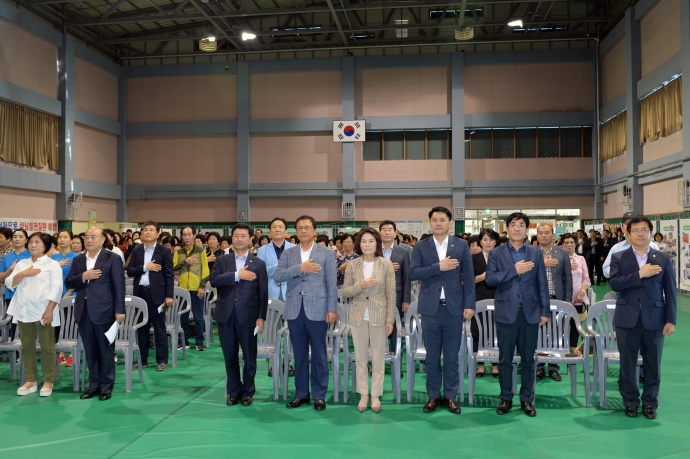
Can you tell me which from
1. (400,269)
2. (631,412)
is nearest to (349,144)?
(400,269)

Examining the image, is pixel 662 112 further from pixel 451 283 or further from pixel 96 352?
pixel 96 352

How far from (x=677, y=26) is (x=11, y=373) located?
51.1ft

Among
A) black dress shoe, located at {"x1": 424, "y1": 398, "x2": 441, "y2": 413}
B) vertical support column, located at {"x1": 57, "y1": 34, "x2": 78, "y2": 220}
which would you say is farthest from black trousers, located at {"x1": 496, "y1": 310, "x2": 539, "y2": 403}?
vertical support column, located at {"x1": 57, "y1": 34, "x2": 78, "y2": 220}

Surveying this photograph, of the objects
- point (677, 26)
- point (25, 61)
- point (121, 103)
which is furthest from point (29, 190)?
point (677, 26)

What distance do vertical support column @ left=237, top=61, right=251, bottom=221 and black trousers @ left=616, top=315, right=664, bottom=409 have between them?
16.9 m

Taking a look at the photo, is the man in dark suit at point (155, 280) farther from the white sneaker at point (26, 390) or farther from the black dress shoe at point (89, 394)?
the white sneaker at point (26, 390)

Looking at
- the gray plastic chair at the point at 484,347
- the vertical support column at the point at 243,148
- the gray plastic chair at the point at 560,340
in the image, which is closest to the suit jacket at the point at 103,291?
the gray plastic chair at the point at 484,347

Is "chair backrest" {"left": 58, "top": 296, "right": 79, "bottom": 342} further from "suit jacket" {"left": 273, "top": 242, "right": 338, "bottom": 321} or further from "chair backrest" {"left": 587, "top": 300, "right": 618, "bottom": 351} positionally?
"chair backrest" {"left": 587, "top": 300, "right": 618, "bottom": 351}

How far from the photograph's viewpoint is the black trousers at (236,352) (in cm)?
491

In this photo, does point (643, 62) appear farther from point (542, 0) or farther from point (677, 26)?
point (542, 0)

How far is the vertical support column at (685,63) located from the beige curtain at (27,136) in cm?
1745

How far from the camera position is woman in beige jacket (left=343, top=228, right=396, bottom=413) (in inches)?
184

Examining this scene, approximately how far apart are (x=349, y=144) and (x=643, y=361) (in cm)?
1596

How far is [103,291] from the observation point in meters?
5.16
